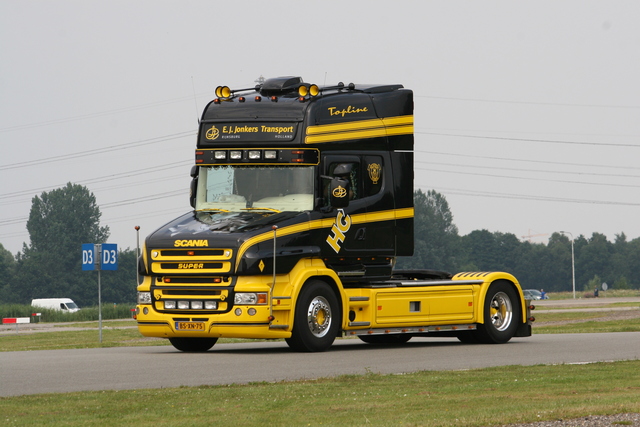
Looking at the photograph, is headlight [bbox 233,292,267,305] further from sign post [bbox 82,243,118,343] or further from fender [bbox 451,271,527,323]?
sign post [bbox 82,243,118,343]

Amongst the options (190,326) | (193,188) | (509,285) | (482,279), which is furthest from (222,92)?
(509,285)

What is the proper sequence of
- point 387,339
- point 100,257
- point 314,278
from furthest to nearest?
point 100,257
point 387,339
point 314,278

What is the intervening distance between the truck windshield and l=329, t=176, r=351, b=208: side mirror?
1.14 ft

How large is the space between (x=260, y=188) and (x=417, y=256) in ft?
466

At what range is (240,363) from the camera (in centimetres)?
1675

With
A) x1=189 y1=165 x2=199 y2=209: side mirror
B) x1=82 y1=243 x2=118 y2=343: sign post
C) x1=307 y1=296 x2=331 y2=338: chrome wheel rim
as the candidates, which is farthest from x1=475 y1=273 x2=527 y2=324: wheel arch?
x1=82 y1=243 x2=118 y2=343: sign post

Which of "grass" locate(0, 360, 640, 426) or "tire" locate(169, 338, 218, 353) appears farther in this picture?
"tire" locate(169, 338, 218, 353)

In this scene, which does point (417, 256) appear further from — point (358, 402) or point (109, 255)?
point (358, 402)

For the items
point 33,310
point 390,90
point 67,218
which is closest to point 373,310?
point 390,90

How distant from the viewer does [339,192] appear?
1866 cm

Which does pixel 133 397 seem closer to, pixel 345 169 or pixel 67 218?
pixel 345 169

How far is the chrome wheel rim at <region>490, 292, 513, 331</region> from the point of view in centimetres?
2177

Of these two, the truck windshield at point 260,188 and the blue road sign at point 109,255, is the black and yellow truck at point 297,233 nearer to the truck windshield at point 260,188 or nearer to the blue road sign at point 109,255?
the truck windshield at point 260,188

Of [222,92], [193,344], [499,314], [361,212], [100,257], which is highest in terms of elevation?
[222,92]
